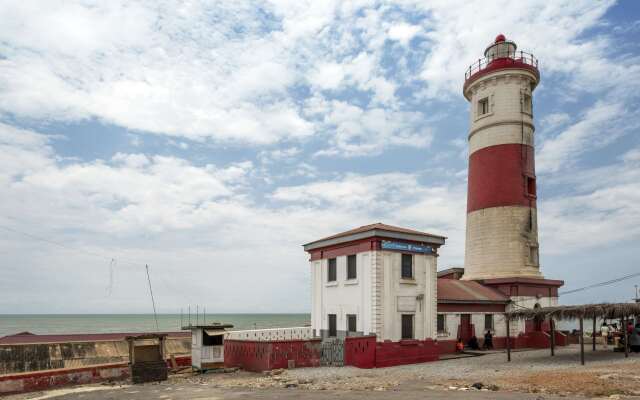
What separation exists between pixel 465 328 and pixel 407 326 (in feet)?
21.5

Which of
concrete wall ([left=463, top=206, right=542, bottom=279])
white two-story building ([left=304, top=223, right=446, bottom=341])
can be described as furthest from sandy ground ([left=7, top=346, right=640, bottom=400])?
concrete wall ([left=463, top=206, right=542, bottom=279])

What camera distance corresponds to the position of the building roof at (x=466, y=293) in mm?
30891

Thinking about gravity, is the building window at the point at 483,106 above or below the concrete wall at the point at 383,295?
above

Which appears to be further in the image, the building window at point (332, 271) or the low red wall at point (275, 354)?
the building window at point (332, 271)

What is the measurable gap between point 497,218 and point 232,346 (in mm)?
18767

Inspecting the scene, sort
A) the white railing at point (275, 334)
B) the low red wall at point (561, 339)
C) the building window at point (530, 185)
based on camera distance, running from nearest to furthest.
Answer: the white railing at point (275, 334) < the low red wall at point (561, 339) < the building window at point (530, 185)

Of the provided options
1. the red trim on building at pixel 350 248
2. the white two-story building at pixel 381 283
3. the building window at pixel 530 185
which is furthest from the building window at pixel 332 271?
the building window at pixel 530 185

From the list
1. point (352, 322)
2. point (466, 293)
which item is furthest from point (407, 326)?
point (466, 293)

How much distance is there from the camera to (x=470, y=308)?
3167 cm

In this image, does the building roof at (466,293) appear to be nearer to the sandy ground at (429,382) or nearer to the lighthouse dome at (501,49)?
the sandy ground at (429,382)

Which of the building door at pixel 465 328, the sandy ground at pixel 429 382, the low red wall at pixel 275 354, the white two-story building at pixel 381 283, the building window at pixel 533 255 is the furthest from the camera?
the building window at pixel 533 255

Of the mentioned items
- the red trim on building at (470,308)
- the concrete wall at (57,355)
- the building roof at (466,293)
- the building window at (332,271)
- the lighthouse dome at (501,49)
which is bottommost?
the concrete wall at (57,355)

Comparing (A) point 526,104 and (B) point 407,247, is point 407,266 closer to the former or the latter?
(B) point 407,247

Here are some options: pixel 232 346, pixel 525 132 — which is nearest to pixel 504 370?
pixel 232 346
